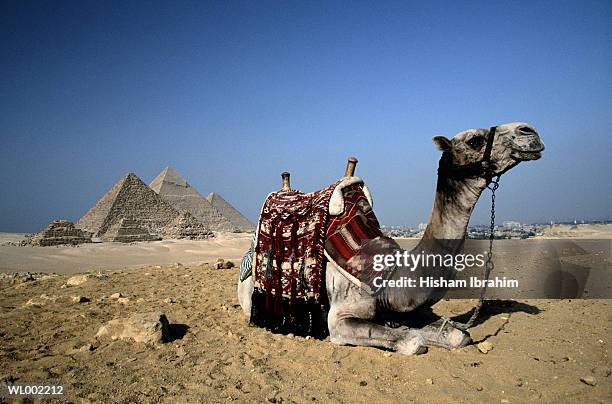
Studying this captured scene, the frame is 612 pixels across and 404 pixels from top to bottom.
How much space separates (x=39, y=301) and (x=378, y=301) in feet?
17.8

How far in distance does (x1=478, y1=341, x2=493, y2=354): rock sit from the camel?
13cm

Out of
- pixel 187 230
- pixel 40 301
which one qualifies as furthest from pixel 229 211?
pixel 40 301

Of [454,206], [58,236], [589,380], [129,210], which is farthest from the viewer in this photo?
[129,210]

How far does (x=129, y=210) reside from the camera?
46.7 meters

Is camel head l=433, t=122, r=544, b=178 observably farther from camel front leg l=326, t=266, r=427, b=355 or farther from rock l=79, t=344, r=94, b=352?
rock l=79, t=344, r=94, b=352

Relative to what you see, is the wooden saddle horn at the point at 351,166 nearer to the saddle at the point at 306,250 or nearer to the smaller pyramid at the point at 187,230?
the saddle at the point at 306,250

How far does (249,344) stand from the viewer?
4055 millimetres

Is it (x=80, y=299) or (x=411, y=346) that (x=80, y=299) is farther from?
(x=411, y=346)

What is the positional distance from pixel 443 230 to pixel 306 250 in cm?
140

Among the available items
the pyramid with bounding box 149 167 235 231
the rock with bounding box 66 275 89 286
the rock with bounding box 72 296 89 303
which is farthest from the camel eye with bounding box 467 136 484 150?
the pyramid with bounding box 149 167 235 231

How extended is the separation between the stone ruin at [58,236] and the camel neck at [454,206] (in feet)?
105

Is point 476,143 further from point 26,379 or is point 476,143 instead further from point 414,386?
point 26,379

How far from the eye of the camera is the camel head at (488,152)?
9.87ft

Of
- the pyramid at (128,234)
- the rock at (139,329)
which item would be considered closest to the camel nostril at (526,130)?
the rock at (139,329)
